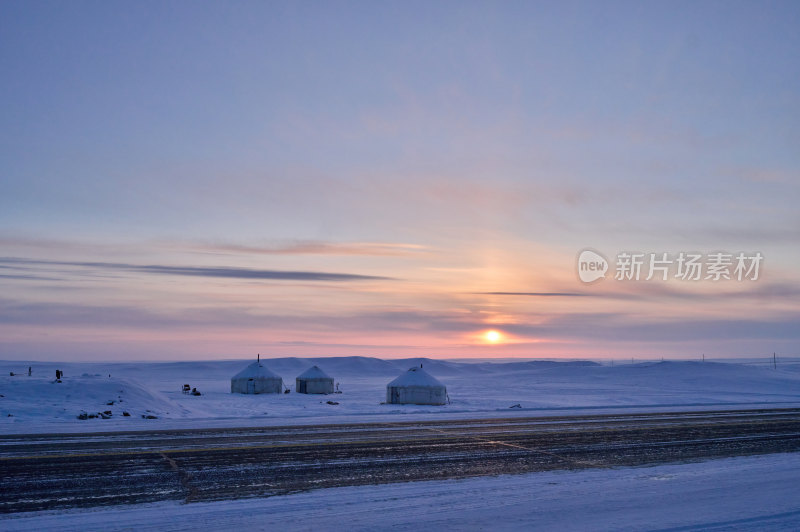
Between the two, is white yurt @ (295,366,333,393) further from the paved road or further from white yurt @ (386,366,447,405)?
the paved road

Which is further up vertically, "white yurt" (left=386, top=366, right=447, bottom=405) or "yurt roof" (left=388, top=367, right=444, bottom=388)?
"yurt roof" (left=388, top=367, right=444, bottom=388)

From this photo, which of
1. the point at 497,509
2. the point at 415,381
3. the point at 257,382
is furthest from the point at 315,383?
the point at 497,509

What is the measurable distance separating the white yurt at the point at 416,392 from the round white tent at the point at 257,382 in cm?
1614

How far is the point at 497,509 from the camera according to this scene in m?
11.0

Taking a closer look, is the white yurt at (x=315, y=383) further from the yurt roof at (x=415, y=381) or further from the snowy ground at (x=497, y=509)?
the snowy ground at (x=497, y=509)

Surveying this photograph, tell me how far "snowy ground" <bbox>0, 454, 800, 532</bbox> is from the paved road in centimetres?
92

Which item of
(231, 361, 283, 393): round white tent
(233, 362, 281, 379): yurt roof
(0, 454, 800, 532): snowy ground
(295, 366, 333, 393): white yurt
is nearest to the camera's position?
(0, 454, 800, 532): snowy ground

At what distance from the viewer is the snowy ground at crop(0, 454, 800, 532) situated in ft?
32.3

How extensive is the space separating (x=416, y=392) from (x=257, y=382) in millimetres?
18652

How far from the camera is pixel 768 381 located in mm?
78312

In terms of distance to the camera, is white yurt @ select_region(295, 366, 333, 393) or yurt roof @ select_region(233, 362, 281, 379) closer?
yurt roof @ select_region(233, 362, 281, 379)

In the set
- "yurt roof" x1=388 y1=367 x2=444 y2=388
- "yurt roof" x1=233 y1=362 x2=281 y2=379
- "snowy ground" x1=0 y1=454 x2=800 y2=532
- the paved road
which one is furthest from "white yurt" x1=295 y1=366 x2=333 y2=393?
"snowy ground" x1=0 y1=454 x2=800 y2=532

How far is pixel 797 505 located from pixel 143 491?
37.3 feet

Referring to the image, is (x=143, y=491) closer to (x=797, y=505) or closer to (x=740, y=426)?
(x=797, y=505)
